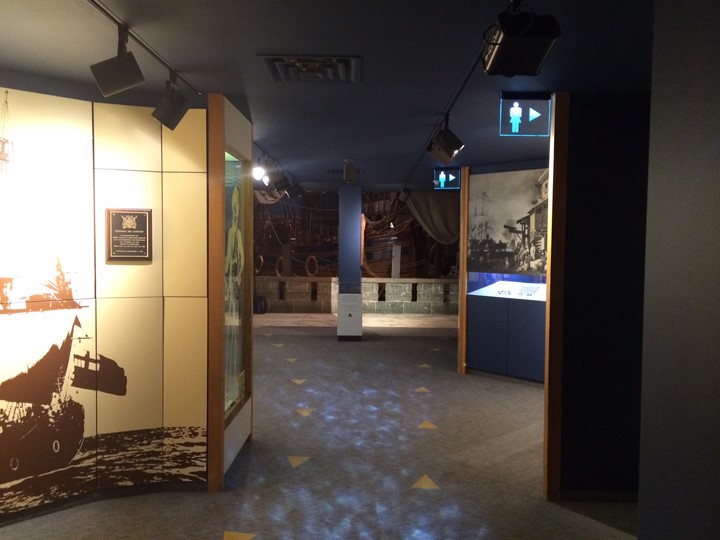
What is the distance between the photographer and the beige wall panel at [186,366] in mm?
3629

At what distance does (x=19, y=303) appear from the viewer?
3154mm

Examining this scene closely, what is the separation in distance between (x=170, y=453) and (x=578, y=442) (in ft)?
9.08

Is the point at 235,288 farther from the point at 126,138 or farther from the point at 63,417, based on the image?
the point at 63,417

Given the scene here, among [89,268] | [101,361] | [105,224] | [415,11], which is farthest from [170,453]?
[415,11]

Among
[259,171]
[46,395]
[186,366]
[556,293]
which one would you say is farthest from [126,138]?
[259,171]

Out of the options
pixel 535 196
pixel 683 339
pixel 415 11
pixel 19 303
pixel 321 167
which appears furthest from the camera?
pixel 321 167

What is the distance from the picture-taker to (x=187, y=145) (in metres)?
3.58

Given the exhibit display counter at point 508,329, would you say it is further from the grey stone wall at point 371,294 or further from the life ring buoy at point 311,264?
the life ring buoy at point 311,264

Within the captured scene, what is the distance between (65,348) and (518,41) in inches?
121

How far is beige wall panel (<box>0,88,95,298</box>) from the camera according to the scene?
10.3 ft

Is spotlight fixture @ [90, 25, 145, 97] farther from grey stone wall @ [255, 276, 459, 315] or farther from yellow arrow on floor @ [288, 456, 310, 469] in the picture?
grey stone wall @ [255, 276, 459, 315]

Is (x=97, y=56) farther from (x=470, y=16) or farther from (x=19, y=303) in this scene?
(x=470, y=16)

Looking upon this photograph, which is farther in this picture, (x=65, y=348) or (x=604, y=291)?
(x=604, y=291)

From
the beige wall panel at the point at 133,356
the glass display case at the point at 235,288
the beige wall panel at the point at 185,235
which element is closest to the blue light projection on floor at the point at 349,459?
the glass display case at the point at 235,288
